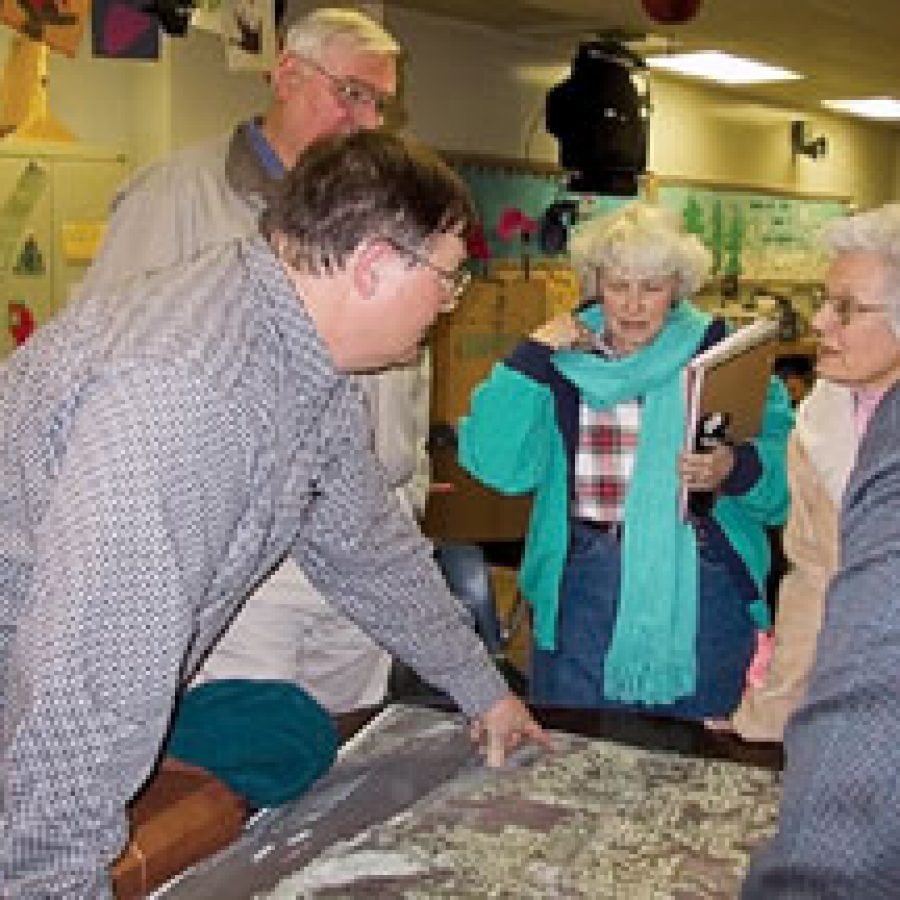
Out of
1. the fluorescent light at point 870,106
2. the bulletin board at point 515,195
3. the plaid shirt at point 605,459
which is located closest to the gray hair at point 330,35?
the plaid shirt at point 605,459

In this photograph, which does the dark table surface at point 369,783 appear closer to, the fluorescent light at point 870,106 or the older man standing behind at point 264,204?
the older man standing behind at point 264,204

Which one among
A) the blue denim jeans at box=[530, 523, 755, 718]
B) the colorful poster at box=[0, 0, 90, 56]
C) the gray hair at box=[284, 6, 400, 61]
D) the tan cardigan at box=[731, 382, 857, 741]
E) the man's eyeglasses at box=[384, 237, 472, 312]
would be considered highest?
the colorful poster at box=[0, 0, 90, 56]

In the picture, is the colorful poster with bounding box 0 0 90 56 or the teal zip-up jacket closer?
the teal zip-up jacket

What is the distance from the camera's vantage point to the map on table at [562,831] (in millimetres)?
1336

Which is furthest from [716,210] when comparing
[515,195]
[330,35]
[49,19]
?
[330,35]

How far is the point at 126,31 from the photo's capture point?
3139 millimetres

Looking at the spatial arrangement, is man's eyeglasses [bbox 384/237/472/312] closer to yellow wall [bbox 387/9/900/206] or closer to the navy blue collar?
the navy blue collar

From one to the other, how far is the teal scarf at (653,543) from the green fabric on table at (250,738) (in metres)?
0.90

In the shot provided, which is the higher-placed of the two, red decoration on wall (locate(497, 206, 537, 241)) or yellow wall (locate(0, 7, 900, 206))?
yellow wall (locate(0, 7, 900, 206))

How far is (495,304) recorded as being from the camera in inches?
219

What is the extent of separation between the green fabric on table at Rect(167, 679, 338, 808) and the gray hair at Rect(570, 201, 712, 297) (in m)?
1.21

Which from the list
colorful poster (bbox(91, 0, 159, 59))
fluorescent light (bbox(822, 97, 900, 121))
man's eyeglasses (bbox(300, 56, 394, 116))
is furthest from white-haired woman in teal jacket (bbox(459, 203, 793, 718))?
fluorescent light (bbox(822, 97, 900, 121))

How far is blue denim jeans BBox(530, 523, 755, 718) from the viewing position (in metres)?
2.34

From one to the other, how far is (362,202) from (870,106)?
7.34m
